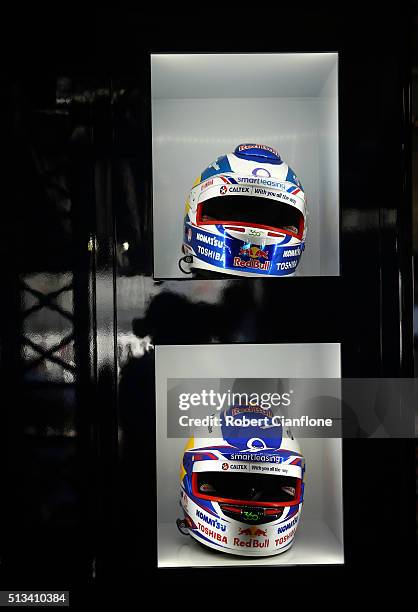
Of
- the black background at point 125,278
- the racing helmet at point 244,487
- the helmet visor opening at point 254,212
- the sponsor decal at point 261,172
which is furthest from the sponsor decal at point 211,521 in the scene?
the sponsor decal at point 261,172

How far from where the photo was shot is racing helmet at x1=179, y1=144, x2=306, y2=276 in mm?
1402

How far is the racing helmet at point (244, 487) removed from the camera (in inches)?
54.0

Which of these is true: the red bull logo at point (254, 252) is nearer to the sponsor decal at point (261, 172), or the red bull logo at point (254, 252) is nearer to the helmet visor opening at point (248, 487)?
the sponsor decal at point (261, 172)

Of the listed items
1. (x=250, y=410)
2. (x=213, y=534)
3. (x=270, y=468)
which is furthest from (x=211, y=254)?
(x=213, y=534)

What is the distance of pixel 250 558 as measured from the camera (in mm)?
1369

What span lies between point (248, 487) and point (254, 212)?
2.07ft

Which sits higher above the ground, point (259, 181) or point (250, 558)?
point (259, 181)

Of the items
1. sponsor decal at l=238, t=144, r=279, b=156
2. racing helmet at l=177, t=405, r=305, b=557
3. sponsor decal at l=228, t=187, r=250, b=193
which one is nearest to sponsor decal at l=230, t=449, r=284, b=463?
racing helmet at l=177, t=405, r=305, b=557

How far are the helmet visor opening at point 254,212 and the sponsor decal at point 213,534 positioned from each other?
68 cm

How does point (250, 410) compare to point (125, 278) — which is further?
point (250, 410)

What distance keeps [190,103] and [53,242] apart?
51 centimetres

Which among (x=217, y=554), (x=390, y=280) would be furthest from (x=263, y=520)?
(x=390, y=280)

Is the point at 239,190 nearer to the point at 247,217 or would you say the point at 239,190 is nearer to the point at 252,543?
the point at 247,217

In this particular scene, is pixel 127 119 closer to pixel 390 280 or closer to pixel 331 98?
pixel 331 98
